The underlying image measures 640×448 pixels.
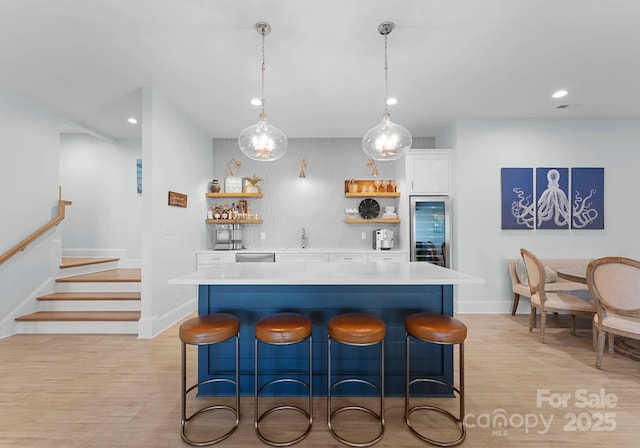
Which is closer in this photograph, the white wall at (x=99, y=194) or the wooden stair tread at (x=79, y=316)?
the wooden stair tread at (x=79, y=316)

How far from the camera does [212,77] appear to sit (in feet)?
10.4

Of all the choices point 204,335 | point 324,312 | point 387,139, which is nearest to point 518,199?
point 387,139

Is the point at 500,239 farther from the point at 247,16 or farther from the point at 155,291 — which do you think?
the point at 155,291

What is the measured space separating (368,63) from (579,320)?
4426mm

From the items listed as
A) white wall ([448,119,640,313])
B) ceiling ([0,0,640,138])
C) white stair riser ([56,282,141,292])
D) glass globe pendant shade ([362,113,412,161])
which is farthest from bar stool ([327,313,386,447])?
white stair riser ([56,282,141,292])

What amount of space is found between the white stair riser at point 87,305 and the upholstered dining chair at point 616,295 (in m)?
5.04

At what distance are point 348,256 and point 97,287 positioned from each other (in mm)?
3624

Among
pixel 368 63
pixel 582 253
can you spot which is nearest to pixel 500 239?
pixel 582 253

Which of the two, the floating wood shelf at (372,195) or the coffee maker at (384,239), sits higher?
the floating wood shelf at (372,195)

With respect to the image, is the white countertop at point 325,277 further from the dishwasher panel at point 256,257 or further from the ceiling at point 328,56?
the dishwasher panel at point 256,257

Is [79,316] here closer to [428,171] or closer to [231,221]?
[231,221]

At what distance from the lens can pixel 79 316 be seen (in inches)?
146

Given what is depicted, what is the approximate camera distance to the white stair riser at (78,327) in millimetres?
3590

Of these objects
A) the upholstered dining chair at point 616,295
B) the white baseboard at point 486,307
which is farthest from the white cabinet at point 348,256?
the upholstered dining chair at point 616,295
